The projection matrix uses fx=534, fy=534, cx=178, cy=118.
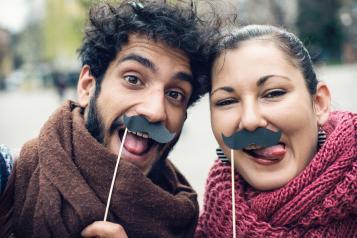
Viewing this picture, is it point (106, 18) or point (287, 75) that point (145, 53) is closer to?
point (106, 18)

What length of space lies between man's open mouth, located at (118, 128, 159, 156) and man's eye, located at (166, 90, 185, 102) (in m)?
0.24

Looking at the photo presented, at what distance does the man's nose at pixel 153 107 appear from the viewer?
2.45 meters

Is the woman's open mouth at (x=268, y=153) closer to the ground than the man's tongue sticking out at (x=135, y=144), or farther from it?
closer to the ground

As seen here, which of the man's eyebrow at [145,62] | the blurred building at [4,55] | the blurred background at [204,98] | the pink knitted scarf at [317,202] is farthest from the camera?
the blurred building at [4,55]

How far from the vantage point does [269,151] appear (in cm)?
232

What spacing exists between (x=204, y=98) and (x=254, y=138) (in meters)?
0.69

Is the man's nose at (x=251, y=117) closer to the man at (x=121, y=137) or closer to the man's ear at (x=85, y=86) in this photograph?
the man at (x=121, y=137)

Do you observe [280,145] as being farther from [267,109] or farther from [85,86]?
[85,86]

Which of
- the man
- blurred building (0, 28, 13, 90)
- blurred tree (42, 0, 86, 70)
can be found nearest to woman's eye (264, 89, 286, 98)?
the man

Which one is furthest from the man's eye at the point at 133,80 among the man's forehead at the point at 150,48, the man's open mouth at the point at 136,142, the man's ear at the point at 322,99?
the man's ear at the point at 322,99

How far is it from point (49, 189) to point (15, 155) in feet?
0.93

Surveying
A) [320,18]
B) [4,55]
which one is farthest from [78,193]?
[4,55]

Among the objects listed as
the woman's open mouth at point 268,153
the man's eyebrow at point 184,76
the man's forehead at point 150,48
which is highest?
the man's forehead at point 150,48

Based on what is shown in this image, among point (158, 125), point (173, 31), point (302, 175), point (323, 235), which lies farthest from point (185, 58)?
point (323, 235)
